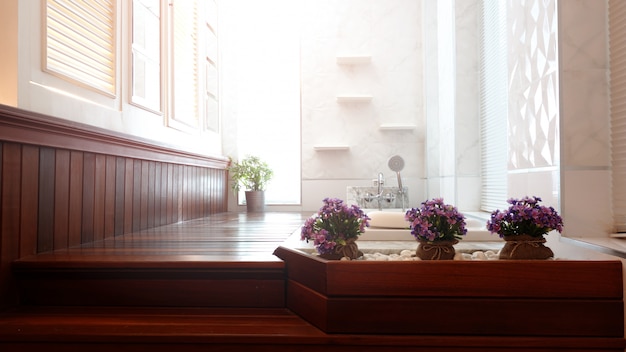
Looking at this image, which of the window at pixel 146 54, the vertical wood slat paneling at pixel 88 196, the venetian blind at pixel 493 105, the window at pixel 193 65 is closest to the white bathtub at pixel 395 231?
the venetian blind at pixel 493 105

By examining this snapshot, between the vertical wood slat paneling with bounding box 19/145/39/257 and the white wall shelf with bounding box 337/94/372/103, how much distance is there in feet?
10.5

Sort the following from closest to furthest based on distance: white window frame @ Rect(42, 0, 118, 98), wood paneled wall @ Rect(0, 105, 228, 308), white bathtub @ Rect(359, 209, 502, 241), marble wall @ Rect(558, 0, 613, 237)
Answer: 1. marble wall @ Rect(558, 0, 613, 237)
2. wood paneled wall @ Rect(0, 105, 228, 308)
3. white window frame @ Rect(42, 0, 118, 98)
4. white bathtub @ Rect(359, 209, 502, 241)

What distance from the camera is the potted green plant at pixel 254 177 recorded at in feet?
15.4

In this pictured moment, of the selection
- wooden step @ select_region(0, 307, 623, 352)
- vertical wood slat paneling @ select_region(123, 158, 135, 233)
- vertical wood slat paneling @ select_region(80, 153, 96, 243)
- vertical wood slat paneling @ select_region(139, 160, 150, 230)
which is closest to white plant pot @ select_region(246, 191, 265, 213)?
vertical wood slat paneling @ select_region(139, 160, 150, 230)

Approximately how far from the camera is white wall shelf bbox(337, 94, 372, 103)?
4730 mm

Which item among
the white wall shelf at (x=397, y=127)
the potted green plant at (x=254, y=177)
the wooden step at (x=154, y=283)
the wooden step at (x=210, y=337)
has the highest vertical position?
the white wall shelf at (x=397, y=127)

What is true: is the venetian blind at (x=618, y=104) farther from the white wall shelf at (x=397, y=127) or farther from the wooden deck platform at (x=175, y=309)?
the white wall shelf at (x=397, y=127)

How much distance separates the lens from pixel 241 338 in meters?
1.48

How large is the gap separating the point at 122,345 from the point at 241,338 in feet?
1.22

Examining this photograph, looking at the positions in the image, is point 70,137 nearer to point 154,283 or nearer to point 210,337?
point 154,283

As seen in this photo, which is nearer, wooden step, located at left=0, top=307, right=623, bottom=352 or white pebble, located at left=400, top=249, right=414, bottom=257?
wooden step, located at left=0, top=307, right=623, bottom=352

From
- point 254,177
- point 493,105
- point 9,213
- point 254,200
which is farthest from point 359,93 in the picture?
point 9,213

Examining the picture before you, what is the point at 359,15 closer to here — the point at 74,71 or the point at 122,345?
the point at 74,71

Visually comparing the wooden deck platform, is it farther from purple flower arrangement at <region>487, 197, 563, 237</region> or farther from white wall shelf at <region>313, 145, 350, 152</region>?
white wall shelf at <region>313, 145, 350, 152</region>
